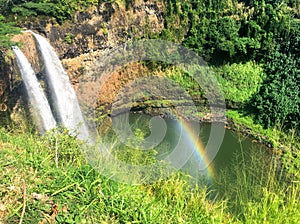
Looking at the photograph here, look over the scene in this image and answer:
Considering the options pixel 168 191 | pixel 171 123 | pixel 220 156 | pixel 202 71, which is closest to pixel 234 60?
pixel 202 71

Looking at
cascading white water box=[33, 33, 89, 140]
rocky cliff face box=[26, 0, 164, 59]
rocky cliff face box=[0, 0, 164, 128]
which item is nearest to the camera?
rocky cliff face box=[0, 0, 164, 128]

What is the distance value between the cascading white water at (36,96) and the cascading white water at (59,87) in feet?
1.68

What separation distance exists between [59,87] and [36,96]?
3.92 feet

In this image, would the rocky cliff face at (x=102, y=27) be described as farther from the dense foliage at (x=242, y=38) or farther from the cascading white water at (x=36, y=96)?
the cascading white water at (x=36, y=96)

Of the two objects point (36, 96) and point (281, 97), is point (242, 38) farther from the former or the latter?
point (36, 96)

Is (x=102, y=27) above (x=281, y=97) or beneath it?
above

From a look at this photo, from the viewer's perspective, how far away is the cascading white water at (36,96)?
9674 millimetres

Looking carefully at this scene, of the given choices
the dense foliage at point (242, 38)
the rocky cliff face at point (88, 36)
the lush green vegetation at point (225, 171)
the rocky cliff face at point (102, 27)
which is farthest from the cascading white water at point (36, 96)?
the dense foliage at point (242, 38)

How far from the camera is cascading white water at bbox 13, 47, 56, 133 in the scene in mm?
9674

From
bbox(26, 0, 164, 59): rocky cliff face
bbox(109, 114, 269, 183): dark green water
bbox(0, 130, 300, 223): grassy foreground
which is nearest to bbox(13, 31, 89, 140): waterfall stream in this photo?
bbox(26, 0, 164, 59): rocky cliff face

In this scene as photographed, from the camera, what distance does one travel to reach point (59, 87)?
11164 mm

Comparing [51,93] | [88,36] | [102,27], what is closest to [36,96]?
[51,93]

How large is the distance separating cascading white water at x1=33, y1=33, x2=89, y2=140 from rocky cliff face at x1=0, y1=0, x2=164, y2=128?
33 cm

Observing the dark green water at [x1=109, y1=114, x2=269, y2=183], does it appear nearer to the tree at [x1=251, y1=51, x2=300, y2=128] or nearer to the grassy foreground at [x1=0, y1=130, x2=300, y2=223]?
the tree at [x1=251, y1=51, x2=300, y2=128]
